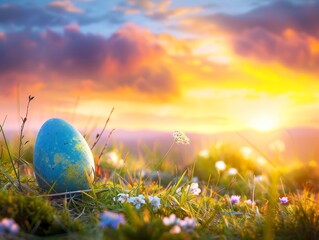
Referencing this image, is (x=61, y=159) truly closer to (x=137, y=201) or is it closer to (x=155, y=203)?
(x=137, y=201)

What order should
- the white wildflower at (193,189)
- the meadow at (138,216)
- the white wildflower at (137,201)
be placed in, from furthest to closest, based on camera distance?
the white wildflower at (193,189) < the white wildflower at (137,201) < the meadow at (138,216)

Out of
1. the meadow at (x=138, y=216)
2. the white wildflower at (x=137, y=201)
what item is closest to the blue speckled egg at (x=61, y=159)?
the meadow at (x=138, y=216)

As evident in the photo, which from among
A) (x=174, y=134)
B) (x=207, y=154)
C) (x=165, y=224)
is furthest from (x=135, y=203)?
(x=207, y=154)

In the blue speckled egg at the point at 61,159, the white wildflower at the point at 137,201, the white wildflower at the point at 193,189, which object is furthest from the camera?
the white wildflower at the point at 193,189

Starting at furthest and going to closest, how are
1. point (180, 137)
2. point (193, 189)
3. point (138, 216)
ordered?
point (193, 189)
point (180, 137)
point (138, 216)

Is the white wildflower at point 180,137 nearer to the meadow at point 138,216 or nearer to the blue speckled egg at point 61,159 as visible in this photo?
the meadow at point 138,216

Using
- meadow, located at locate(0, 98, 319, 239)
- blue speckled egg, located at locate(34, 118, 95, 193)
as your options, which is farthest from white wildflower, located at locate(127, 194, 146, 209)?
blue speckled egg, located at locate(34, 118, 95, 193)

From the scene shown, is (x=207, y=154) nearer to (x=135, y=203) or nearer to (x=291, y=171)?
(x=291, y=171)

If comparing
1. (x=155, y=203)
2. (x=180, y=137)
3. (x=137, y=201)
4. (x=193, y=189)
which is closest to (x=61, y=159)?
(x=137, y=201)

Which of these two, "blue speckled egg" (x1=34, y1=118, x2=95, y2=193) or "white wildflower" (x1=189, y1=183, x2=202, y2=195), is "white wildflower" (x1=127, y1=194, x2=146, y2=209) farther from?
"white wildflower" (x1=189, y1=183, x2=202, y2=195)
